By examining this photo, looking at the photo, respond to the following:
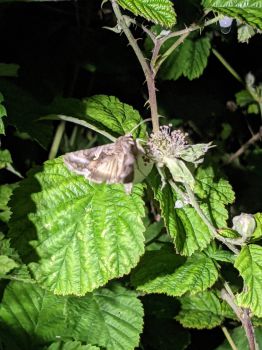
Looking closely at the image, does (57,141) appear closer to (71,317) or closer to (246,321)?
(71,317)

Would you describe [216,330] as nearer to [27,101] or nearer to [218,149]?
[218,149]

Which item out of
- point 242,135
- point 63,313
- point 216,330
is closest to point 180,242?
point 63,313

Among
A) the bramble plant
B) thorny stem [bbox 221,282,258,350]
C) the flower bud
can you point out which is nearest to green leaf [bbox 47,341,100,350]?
the bramble plant

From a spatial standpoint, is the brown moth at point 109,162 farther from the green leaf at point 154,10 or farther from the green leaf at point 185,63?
the green leaf at point 185,63

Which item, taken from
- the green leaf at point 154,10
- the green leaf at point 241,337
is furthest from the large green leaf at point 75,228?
the green leaf at point 241,337

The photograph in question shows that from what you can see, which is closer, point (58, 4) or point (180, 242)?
point (180, 242)

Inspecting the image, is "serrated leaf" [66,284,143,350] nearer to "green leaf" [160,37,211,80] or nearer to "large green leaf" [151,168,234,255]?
"large green leaf" [151,168,234,255]
